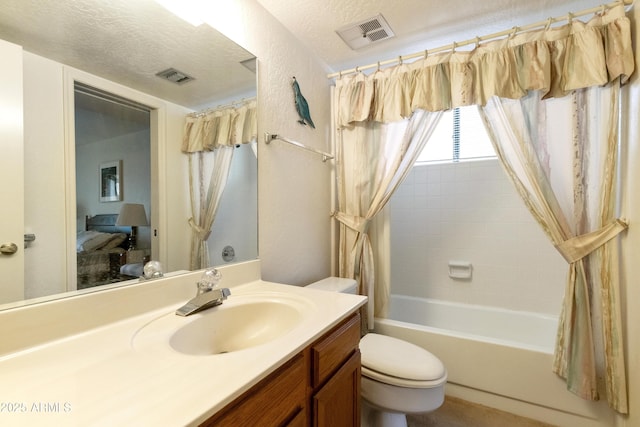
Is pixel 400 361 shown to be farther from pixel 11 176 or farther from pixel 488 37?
pixel 488 37

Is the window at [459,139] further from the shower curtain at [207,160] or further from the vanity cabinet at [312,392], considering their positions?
the vanity cabinet at [312,392]

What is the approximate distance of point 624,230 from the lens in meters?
1.28

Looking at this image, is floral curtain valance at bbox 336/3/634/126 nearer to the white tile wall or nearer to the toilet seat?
the white tile wall

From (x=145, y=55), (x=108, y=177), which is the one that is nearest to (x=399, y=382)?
(x=108, y=177)

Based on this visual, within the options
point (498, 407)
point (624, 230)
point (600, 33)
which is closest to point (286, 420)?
point (498, 407)

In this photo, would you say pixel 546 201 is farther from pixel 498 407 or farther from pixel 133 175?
pixel 133 175

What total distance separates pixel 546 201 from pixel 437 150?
3.81ft

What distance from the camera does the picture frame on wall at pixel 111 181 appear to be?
0.80 meters

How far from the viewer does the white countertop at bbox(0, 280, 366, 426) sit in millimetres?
425

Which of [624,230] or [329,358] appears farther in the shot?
[624,230]

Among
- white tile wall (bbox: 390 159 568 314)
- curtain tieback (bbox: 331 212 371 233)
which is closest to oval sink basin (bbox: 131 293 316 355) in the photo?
curtain tieback (bbox: 331 212 371 233)

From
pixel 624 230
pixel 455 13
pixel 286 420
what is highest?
pixel 455 13

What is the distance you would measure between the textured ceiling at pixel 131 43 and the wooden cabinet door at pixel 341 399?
114 cm

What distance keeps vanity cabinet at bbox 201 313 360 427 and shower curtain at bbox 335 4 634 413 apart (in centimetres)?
119
